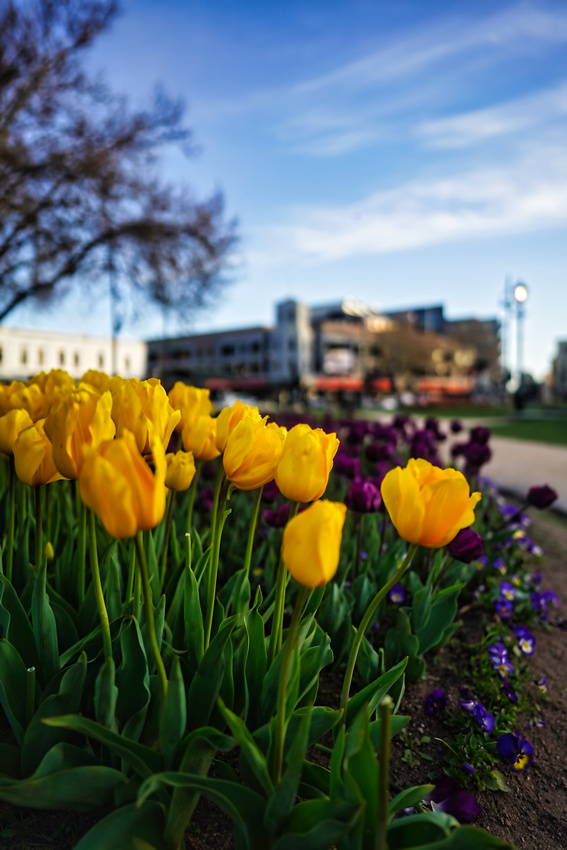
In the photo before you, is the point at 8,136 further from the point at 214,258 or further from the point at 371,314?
the point at 371,314

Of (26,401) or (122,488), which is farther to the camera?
(26,401)

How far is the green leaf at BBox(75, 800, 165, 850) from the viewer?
103 cm

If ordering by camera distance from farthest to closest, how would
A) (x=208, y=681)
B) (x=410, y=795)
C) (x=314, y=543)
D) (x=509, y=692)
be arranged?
(x=509, y=692)
(x=208, y=681)
(x=410, y=795)
(x=314, y=543)

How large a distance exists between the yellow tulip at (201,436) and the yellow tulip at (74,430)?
16.7 inches

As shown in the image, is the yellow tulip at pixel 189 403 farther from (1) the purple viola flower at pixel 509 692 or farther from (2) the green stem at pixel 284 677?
(1) the purple viola flower at pixel 509 692

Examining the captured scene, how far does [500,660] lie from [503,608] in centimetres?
61

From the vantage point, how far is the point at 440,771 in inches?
66.4

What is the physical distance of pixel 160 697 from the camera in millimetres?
1208

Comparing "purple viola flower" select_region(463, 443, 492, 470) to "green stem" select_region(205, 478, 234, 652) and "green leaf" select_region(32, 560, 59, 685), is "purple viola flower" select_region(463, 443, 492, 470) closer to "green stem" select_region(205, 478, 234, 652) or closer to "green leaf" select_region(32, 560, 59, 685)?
"green stem" select_region(205, 478, 234, 652)

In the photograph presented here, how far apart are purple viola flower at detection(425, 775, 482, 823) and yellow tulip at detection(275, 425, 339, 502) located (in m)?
0.83

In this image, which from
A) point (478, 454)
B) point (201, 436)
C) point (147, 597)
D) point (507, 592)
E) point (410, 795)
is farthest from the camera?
point (478, 454)

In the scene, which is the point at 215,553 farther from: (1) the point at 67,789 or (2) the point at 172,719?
(1) the point at 67,789

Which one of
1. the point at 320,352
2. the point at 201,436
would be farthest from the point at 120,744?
the point at 320,352

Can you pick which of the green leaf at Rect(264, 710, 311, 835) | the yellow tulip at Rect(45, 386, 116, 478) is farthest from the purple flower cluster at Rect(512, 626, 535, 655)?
the yellow tulip at Rect(45, 386, 116, 478)
